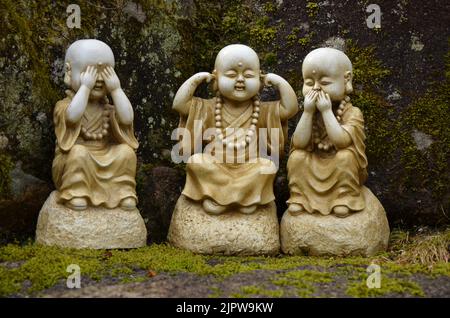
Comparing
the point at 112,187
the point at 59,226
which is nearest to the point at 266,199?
the point at 112,187

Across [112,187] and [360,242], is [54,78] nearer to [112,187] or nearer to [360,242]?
[112,187]

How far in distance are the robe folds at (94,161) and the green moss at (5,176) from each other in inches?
21.2

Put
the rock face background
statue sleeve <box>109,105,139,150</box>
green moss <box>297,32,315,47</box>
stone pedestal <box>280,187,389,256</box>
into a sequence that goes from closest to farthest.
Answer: stone pedestal <box>280,187,389,256</box> < statue sleeve <box>109,105,139,150</box> < the rock face background < green moss <box>297,32,315,47</box>

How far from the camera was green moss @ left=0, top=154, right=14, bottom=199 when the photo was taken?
290 inches

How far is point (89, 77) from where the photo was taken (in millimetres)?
7039

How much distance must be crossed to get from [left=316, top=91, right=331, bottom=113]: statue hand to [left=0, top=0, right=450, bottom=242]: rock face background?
1313mm

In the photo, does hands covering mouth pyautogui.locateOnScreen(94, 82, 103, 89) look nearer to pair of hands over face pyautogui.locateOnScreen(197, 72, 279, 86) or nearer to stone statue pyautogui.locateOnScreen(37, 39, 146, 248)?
stone statue pyautogui.locateOnScreen(37, 39, 146, 248)

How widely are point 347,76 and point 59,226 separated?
285 centimetres

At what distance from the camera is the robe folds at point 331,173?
23.2 feet

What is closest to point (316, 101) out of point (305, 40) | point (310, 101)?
point (310, 101)

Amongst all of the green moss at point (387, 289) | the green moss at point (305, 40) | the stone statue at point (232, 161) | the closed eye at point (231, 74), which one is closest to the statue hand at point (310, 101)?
Answer: the stone statue at point (232, 161)

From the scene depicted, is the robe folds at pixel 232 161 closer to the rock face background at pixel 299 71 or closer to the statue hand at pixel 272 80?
the statue hand at pixel 272 80

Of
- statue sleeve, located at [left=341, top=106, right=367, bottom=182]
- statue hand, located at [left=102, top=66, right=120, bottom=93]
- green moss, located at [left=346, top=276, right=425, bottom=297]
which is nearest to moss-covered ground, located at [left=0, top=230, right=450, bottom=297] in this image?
green moss, located at [left=346, top=276, right=425, bottom=297]
